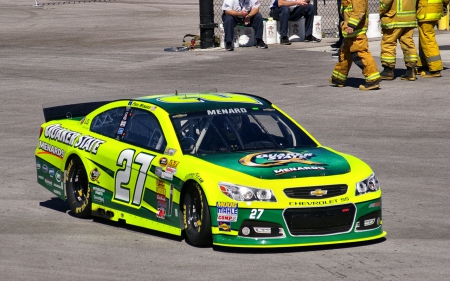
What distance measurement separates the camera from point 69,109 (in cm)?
1163

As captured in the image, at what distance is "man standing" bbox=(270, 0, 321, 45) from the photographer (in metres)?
25.5

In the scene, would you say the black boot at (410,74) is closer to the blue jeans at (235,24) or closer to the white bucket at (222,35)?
the blue jeans at (235,24)

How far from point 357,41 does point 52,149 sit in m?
8.31

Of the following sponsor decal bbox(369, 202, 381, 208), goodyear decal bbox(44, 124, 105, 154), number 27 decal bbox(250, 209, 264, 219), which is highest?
goodyear decal bbox(44, 124, 105, 154)

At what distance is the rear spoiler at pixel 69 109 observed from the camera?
38.1ft

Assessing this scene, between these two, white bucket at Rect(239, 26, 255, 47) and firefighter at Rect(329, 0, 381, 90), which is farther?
white bucket at Rect(239, 26, 255, 47)

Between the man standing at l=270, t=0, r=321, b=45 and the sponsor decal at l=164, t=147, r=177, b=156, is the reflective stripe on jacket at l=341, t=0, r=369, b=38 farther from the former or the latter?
the sponsor decal at l=164, t=147, r=177, b=156

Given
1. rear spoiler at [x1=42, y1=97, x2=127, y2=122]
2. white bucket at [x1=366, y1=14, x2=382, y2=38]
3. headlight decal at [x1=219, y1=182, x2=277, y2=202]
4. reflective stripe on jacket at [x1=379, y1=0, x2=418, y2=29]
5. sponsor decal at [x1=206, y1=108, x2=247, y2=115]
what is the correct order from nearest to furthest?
headlight decal at [x1=219, y1=182, x2=277, y2=202] → sponsor decal at [x1=206, y1=108, x2=247, y2=115] → rear spoiler at [x1=42, y1=97, x2=127, y2=122] → reflective stripe on jacket at [x1=379, y1=0, x2=418, y2=29] → white bucket at [x1=366, y1=14, x2=382, y2=38]

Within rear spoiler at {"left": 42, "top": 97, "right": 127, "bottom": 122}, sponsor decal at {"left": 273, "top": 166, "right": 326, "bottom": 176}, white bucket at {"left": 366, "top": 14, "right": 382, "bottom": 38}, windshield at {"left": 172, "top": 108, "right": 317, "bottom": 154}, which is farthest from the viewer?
white bucket at {"left": 366, "top": 14, "right": 382, "bottom": 38}

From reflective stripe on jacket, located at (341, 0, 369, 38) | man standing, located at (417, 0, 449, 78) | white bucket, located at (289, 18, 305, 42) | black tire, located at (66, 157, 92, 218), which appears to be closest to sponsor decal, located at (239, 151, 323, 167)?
black tire, located at (66, 157, 92, 218)

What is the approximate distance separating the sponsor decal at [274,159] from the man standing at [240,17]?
15.3 metres

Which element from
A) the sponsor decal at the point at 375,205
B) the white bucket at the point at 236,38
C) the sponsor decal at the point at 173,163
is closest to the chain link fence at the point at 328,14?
the white bucket at the point at 236,38

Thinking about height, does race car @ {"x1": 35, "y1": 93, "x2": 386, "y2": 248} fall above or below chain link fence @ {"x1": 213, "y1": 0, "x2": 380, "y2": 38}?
above

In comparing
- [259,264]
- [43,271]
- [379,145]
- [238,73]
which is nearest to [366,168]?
[259,264]
